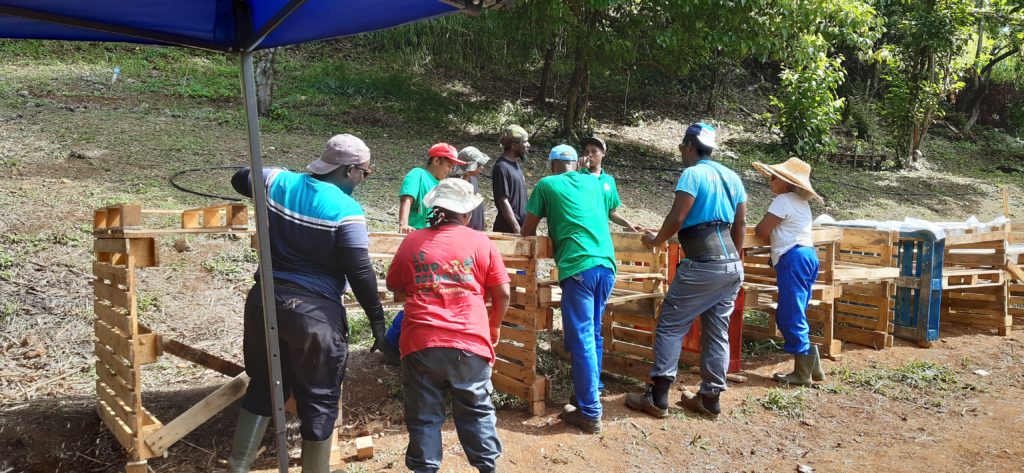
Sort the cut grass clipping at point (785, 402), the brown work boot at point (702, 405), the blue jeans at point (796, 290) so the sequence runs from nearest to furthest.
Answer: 1. the brown work boot at point (702, 405)
2. the cut grass clipping at point (785, 402)
3. the blue jeans at point (796, 290)

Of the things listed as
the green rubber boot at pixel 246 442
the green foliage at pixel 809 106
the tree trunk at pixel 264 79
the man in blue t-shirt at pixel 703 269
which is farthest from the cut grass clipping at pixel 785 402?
the green foliage at pixel 809 106

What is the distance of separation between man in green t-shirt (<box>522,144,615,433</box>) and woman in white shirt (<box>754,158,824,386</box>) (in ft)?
5.39

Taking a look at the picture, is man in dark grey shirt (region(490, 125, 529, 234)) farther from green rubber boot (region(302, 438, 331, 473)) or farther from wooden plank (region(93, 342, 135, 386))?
wooden plank (region(93, 342, 135, 386))

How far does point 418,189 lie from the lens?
5.48 m

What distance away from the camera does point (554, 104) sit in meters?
17.0

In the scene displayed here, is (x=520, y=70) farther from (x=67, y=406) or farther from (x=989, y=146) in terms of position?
(x=67, y=406)

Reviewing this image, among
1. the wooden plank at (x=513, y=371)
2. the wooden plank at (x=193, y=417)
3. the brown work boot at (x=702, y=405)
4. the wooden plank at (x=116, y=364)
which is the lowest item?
the brown work boot at (x=702, y=405)

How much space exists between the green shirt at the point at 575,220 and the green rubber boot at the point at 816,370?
2.13 metres

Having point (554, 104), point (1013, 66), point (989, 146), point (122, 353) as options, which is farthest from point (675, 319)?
point (1013, 66)

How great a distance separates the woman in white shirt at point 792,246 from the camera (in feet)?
19.4

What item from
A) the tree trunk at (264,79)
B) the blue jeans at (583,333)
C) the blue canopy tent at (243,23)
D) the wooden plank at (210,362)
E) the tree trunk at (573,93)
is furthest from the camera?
the tree trunk at (573,93)

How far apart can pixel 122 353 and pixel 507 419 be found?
2.38m

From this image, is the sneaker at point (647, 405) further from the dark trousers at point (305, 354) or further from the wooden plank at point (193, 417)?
the wooden plank at point (193, 417)

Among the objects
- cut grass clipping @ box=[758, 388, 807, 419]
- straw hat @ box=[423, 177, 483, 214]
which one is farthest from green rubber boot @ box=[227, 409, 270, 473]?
cut grass clipping @ box=[758, 388, 807, 419]
